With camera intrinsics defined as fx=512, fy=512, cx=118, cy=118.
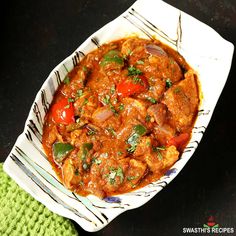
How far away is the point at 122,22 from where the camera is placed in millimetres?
4805

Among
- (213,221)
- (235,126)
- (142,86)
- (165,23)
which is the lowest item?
(213,221)

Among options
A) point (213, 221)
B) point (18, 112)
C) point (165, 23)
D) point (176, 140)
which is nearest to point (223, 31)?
point (165, 23)

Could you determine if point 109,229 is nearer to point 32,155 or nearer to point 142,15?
point 32,155

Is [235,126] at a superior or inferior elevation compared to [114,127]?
inferior

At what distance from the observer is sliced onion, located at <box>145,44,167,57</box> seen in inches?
185

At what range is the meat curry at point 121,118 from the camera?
4.41 m

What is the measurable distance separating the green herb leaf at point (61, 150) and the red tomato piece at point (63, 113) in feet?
0.77

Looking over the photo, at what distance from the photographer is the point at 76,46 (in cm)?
544

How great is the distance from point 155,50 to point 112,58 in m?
0.41

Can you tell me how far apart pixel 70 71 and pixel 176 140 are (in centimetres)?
117

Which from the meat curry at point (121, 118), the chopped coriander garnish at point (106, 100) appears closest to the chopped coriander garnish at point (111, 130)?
the meat curry at point (121, 118)

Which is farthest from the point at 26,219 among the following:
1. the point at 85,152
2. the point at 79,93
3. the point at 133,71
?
the point at 133,71

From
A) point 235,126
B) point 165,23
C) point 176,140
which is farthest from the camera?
point 235,126

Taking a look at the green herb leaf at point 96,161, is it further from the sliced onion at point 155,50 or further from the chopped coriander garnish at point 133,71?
the sliced onion at point 155,50
